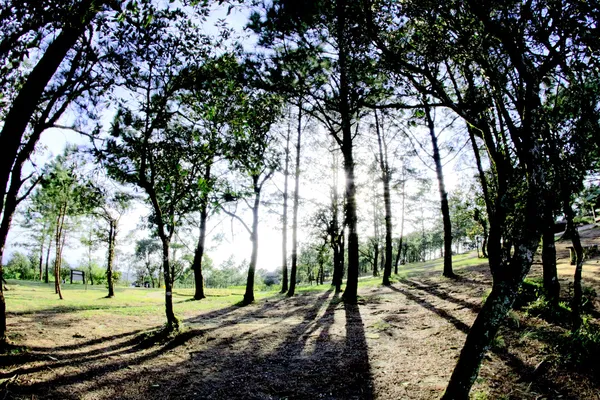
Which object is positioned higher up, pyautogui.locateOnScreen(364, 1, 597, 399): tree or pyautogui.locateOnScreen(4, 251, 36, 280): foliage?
pyautogui.locateOnScreen(364, 1, 597, 399): tree

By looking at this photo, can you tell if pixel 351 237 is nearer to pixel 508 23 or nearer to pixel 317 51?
pixel 317 51

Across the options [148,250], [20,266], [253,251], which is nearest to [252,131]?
[253,251]

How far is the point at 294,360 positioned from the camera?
808cm

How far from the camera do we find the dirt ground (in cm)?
582

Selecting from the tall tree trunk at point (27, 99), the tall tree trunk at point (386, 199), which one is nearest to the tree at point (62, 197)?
the tall tree trunk at point (27, 99)

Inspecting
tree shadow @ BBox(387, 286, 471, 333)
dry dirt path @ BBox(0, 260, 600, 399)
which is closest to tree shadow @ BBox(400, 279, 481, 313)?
dry dirt path @ BBox(0, 260, 600, 399)

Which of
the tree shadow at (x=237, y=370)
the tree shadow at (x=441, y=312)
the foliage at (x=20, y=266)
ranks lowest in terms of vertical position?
the foliage at (x=20, y=266)

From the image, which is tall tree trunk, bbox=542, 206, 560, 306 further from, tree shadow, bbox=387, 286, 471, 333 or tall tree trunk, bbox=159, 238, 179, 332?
tall tree trunk, bbox=159, 238, 179, 332

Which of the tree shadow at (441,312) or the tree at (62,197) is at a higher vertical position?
the tree at (62,197)

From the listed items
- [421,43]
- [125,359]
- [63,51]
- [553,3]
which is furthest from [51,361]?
[553,3]

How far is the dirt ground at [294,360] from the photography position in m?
5.82

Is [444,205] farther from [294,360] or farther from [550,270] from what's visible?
[294,360]

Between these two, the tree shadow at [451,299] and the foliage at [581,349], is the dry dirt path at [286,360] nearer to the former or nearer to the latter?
the tree shadow at [451,299]

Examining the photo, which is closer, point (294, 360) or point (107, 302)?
point (294, 360)
